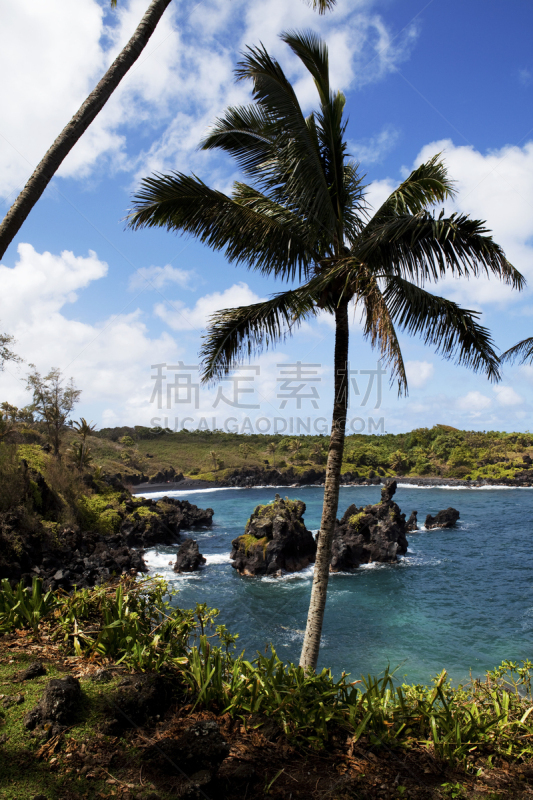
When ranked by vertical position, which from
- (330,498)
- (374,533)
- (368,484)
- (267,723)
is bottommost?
(368,484)

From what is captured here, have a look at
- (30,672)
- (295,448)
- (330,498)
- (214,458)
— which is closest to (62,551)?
(30,672)

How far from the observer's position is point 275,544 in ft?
86.1

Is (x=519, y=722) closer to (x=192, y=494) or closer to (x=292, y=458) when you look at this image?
(x=192, y=494)

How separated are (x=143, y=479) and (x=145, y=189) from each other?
87991 millimetres

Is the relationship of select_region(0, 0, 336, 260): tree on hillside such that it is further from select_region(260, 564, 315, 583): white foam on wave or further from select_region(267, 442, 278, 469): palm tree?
select_region(267, 442, 278, 469): palm tree

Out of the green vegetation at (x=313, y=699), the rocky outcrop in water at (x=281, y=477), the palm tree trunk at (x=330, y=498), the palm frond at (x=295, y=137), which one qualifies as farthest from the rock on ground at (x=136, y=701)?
the rocky outcrop in water at (x=281, y=477)

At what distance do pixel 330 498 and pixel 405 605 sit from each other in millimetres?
18189

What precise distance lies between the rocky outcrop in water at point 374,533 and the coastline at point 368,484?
2150 inches

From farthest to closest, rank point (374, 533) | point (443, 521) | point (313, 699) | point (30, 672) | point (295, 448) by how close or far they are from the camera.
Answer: point (295, 448) → point (443, 521) → point (374, 533) → point (30, 672) → point (313, 699)

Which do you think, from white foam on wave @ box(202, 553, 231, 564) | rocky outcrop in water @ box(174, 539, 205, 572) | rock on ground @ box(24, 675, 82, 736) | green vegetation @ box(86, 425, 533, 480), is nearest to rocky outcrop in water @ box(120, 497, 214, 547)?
white foam on wave @ box(202, 553, 231, 564)

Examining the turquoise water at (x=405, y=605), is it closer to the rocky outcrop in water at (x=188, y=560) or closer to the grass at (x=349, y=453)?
the rocky outcrop in water at (x=188, y=560)

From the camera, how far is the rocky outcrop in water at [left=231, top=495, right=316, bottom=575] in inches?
1022

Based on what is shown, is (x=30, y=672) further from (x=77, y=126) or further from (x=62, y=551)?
(x=62, y=551)

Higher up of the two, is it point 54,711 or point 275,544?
point 54,711
